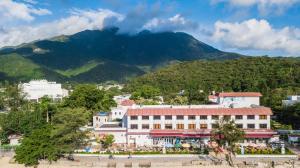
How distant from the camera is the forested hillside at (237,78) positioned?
269 ft

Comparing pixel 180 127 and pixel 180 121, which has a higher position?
pixel 180 121

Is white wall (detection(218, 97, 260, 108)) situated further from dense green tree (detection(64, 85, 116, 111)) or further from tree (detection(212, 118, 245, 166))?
dense green tree (detection(64, 85, 116, 111))

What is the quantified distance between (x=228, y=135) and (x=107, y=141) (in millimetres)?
13770

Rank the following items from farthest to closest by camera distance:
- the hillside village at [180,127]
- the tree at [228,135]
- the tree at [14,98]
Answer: the tree at [14,98] < the hillside village at [180,127] < the tree at [228,135]

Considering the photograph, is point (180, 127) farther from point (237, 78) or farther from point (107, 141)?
point (237, 78)

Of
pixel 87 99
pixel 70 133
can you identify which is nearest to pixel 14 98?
pixel 87 99

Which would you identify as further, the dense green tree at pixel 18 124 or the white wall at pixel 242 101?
the white wall at pixel 242 101

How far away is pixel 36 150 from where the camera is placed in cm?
3731

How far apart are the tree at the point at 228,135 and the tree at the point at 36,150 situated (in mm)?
16099

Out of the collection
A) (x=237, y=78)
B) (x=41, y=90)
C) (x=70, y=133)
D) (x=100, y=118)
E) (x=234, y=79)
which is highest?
(x=237, y=78)

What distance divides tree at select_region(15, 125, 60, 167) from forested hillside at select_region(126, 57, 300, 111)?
39679 mm

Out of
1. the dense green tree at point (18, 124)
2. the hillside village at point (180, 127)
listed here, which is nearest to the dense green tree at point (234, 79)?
the hillside village at point (180, 127)

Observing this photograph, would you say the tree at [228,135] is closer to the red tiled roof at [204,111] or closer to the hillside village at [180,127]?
the hillside village at [180,127]

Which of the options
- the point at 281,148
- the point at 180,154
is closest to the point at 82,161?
the point at 180,154
